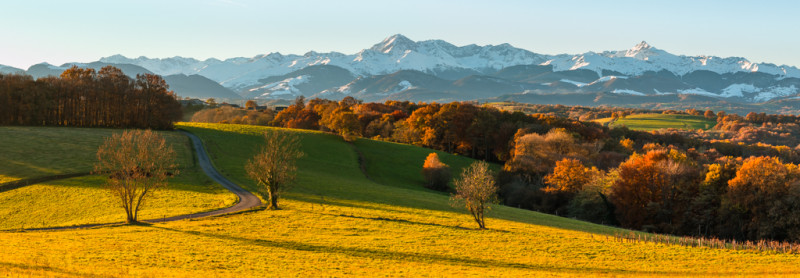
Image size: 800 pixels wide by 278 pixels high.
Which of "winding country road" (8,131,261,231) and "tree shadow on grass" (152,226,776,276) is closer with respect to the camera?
"tree shadow on grass" (152,226,776,276)

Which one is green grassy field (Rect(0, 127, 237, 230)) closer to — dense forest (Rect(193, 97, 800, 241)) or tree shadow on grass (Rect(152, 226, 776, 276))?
tree shadow on grass (Rect(152, 226, 776, 276))

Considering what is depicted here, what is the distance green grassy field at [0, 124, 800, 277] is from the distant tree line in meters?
65.5

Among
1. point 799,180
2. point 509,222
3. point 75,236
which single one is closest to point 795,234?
point 799,180

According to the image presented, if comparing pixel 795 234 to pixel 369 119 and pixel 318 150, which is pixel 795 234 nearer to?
pixel 318 150

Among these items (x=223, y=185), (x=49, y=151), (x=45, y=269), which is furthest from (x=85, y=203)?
(x=45, y=269)

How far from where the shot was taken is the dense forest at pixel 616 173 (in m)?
65.2

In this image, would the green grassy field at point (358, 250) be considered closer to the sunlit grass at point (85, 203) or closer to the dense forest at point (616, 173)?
the sunlit grass at point (85, 203)

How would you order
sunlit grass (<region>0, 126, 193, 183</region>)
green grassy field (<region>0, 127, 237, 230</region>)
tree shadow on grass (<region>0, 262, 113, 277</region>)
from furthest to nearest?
sunlit grass (<region>0, 126, 193, 183</region>) → green grassy field (<region>0, 127, 237, 230</region>) → tree shadow on grass (<region>0, 262, 113, 277</region>)

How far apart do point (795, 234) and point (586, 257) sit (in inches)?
1580

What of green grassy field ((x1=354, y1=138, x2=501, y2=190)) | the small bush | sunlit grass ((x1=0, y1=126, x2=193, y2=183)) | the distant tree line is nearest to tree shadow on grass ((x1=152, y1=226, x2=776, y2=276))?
sunlit grass ((x1=0, y1=126, x2=193, y2=183))

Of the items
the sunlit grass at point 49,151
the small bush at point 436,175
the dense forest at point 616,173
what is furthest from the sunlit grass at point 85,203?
the dense forest at point 616,173

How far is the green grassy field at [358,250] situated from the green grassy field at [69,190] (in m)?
7.40

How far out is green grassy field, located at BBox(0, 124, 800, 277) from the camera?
100ft

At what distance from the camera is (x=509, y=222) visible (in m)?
53.3
